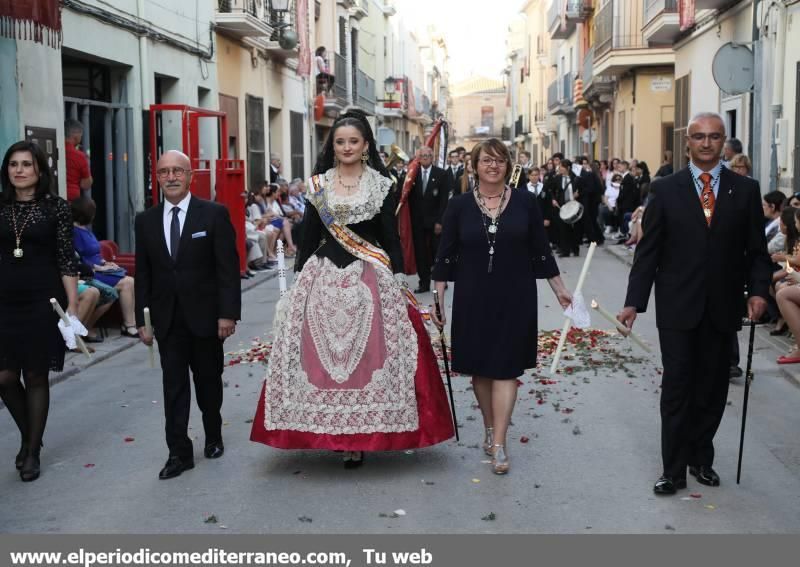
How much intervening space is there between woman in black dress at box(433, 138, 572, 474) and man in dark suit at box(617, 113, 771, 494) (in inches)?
25.5

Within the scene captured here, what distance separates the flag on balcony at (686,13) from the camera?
2139cm

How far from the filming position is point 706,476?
590 cm

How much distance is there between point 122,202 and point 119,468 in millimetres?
10645

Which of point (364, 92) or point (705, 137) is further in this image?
point (364, 92)

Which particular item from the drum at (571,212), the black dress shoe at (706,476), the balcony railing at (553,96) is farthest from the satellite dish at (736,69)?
the balcony railing at (553,96)

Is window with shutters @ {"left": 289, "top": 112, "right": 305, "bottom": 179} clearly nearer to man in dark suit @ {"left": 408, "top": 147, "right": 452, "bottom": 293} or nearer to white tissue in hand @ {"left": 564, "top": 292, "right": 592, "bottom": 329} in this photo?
man in dark suit @ {"left": 408, "top": 147, "right": 452, "bottom": 293}

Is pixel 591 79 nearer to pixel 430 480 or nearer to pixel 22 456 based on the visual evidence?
pixel 430 480

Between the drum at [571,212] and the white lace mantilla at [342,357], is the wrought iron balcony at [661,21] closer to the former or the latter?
the drum at [571,212]

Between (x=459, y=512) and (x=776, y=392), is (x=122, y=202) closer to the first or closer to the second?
(x=776, y=392)

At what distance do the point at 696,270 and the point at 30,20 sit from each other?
619 centimetres

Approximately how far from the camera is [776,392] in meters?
8.43

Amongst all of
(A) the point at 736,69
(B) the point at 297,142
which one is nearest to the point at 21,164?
(A) the point at 736,69

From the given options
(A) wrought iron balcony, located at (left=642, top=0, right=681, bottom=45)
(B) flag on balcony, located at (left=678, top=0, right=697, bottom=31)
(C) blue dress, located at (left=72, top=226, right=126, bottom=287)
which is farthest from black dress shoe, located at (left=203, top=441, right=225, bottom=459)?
(A) wrought iron balcony, located at (left=642, top=0, right=681, bottom=45)
